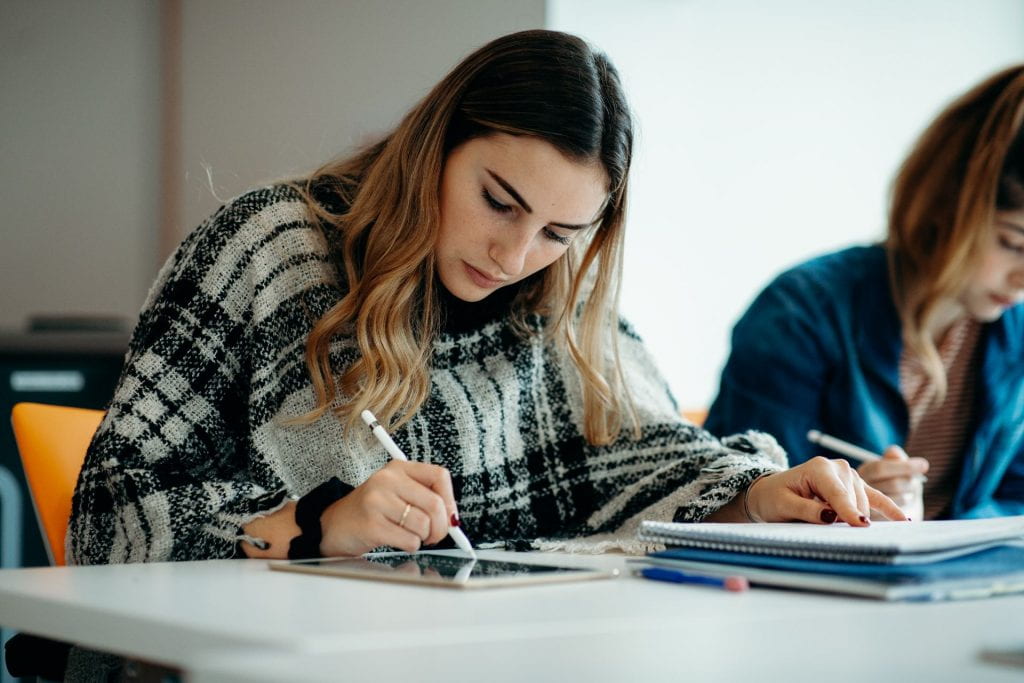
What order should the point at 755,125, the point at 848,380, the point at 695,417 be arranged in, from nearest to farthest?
the point at 695,417 → the point at 848,380 → the point at 755,125

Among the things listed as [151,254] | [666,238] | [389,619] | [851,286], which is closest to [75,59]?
[151,254]

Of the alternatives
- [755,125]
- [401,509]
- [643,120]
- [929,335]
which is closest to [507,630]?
[401,509]

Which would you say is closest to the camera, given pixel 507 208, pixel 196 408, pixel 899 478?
pixel 196 408

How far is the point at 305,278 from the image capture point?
1.34 metres

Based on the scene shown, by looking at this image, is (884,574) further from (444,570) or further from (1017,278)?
(1017,278)

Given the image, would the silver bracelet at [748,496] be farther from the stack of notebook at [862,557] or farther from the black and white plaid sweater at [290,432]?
the stack of notebook at [862,557]

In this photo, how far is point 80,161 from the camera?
3078 millimetres

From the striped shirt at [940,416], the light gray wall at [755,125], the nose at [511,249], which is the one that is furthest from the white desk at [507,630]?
the light gray wall at [755,125]

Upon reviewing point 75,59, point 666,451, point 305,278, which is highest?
point 75,59

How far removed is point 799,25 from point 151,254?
70.7 inches

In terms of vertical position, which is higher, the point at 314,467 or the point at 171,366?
the point at 171,366

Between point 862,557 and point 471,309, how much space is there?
2.37 feet

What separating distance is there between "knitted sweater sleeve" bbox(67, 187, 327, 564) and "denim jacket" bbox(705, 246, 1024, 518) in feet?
3.06

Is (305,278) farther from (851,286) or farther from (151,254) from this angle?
(151,254)
